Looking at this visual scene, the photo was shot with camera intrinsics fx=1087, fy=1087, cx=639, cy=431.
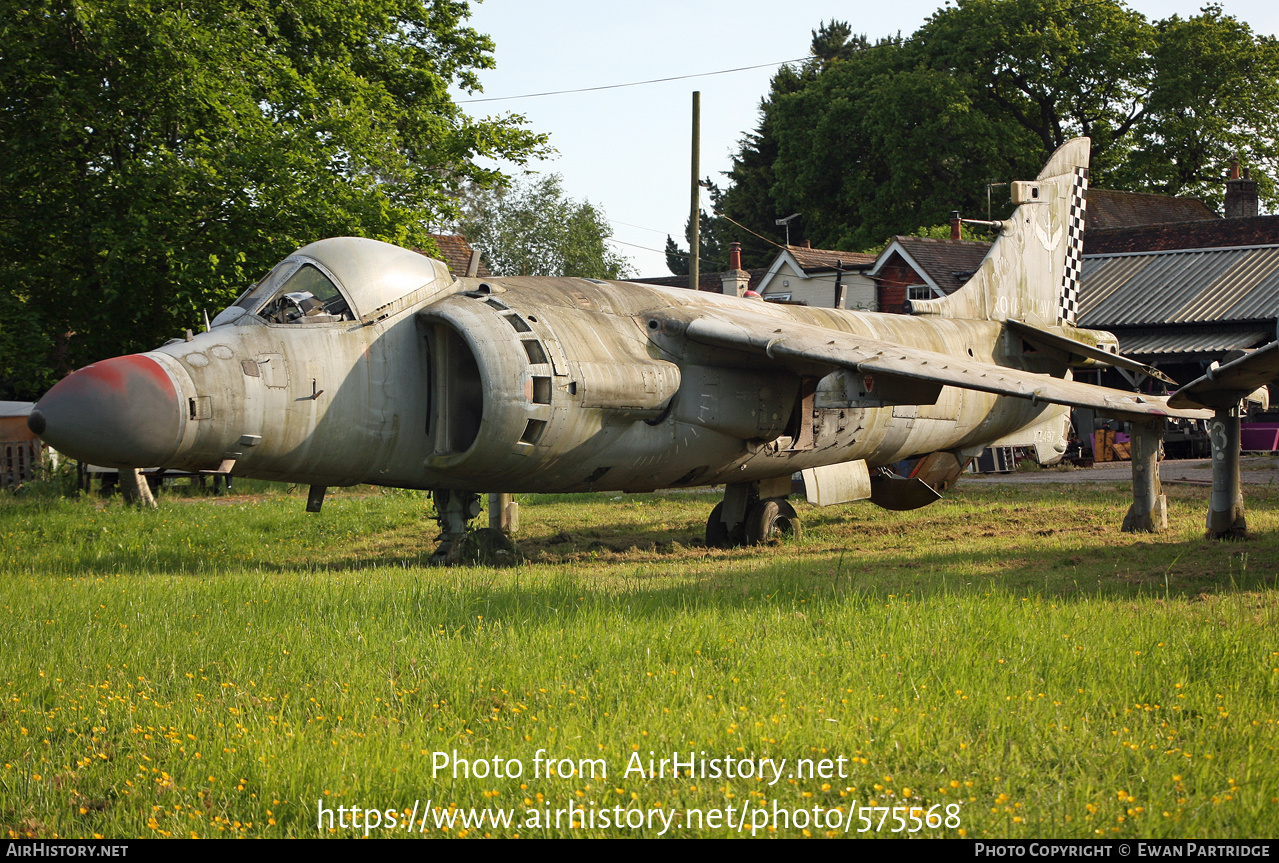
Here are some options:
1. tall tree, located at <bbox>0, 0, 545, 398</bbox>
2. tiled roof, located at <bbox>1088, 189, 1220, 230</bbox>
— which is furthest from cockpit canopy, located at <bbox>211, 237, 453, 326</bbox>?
tiled roof, located at <bbox>1088, 189, 1220, 230</bbox>

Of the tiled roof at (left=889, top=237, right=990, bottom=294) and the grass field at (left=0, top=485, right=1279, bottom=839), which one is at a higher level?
the tiled roof at (left=889, top=237, right=990, bottom=294)

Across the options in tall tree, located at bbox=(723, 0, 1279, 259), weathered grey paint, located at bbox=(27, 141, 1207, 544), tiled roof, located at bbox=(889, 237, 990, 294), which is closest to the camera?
weathered grey paint, located at bbox=(27, 141, 1207, 544)

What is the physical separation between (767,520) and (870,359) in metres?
3.00

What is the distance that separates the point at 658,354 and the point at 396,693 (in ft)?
20.4

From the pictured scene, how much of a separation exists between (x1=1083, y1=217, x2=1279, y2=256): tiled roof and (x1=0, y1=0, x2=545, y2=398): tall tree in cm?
2358

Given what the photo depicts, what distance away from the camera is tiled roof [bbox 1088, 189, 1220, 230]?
42.4 meters

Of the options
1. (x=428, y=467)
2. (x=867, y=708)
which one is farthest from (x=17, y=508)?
(x=867, y=708)

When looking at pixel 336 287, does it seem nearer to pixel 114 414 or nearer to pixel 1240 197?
pixel 114 414

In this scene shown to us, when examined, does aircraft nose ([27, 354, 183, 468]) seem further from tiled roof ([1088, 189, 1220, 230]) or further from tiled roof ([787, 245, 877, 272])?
tiled roof ([1088, 189, 1220, 230])

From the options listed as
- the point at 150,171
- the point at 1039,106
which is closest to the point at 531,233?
the point at 1039,106

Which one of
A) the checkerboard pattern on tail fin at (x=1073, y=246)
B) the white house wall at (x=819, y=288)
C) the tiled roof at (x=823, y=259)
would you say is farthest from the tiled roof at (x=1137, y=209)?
the checkerboard pattern on tail fin at (x=1073, y=246)

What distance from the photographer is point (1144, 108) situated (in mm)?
49062

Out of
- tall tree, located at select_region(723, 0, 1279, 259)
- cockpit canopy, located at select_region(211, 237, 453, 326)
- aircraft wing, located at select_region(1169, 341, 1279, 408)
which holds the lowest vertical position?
aircraft wing, located at select_region(1169, 341, 1279, 408)

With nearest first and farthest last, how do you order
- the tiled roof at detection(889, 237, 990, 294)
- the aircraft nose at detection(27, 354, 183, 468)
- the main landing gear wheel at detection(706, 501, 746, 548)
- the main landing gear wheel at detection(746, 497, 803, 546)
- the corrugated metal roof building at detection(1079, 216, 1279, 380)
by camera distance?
the aircraft nose at detection(27, 354, 183, 468), the main landing gear wheel at detection(746, 497, 803, 546), the main landing gear wheel at detection(706, 501, 746, 548), the corrugated metal roof building at detection(1079, 216, 1279, 380), the tiled roof at detection(889, 237, 990, 294)
